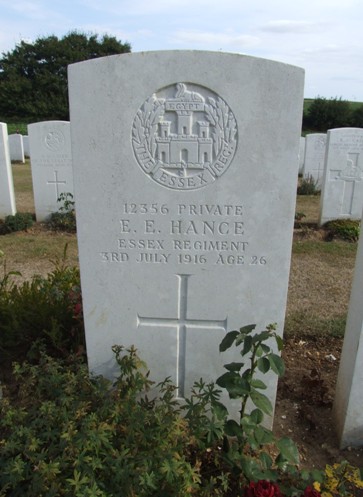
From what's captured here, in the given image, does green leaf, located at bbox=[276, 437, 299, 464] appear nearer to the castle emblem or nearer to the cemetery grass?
the cemetery grass

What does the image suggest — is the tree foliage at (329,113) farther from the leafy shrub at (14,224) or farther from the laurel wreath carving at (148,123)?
the laurel wreath carving at (148,123)

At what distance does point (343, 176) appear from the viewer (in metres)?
7.73

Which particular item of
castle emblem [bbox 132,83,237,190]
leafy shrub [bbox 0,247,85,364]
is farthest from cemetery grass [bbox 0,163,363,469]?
leafy shrub [bbox 0,247,85,364]

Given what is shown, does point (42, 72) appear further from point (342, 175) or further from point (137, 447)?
point (137, 447)

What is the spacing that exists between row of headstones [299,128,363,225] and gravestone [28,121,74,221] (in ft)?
15.4

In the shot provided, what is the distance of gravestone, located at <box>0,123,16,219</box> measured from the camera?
7.83 m

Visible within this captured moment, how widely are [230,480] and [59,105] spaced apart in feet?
115

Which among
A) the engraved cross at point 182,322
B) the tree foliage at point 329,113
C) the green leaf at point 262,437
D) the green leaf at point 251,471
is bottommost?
the green leaf at point 251,471

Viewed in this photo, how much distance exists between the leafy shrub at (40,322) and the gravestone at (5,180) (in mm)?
5161

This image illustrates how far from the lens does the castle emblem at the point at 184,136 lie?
2141 millimetres

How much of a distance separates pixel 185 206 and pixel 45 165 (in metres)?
6.30

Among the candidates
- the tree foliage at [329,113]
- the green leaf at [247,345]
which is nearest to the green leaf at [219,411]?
the green leaf at [247,345]

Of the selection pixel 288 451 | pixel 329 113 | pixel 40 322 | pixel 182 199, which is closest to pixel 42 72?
pixel 329 113

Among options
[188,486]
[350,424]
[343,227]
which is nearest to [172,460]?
[188,486]
